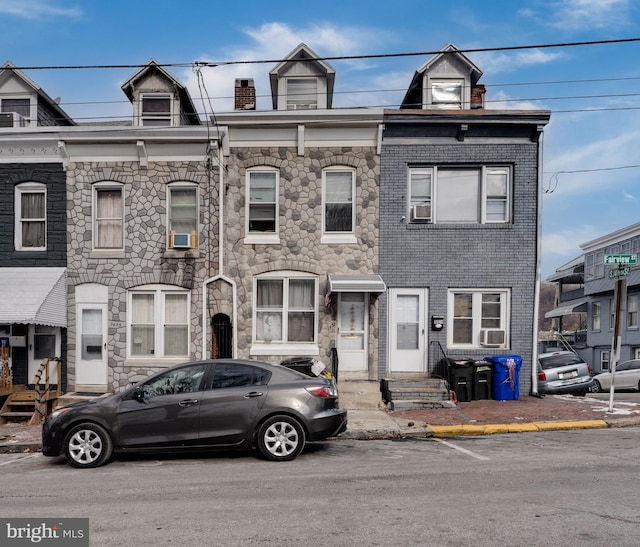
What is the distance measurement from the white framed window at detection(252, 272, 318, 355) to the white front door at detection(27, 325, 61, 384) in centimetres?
525

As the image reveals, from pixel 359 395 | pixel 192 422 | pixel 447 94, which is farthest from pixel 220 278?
pixel 447 94

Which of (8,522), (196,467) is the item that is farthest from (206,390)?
(8,522)

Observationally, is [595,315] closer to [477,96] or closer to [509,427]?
[477,96]

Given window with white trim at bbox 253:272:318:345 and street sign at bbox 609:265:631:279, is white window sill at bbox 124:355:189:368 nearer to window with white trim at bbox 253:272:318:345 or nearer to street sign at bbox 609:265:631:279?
window with white trim at bbox 253:272:318:345

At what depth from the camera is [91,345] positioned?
1502cm

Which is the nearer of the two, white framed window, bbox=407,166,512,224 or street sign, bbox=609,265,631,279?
street sign, bbox=609,265,631,279

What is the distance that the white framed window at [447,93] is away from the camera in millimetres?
15641

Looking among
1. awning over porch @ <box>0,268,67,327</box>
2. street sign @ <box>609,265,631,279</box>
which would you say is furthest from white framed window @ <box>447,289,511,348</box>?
awning over porch @ <box>0,268,67,327</box>

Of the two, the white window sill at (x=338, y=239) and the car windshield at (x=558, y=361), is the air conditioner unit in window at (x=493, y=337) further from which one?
the white window sill at (x=338, y=239)

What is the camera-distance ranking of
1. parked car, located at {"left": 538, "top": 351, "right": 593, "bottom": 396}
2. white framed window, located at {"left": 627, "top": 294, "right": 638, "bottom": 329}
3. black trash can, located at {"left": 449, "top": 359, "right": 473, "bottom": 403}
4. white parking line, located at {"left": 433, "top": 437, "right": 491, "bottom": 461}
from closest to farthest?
1. white parking line, located at {"left": 433, "top": 437, "right": 491, "bottom": 461}
2. black trash can, located at {"left": 449, "top": 359, "right": 473, "bottom": 403}
3. parked car, located at {"left": 538, "top": 351, "right": 593, "bottom": 396}
4. white framed window, located at {"left": 627, "top": 294, "right": 638, "bottom": 329}

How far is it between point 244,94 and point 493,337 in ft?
31.0

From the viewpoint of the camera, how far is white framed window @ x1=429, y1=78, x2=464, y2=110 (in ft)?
51.3

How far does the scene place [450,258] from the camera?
14.8 m

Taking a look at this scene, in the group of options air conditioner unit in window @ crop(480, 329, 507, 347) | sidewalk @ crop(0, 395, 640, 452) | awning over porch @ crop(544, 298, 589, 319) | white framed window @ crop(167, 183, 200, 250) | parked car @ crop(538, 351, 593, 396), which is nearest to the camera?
sidewalk @ crop(0, 395, 640, 452)
